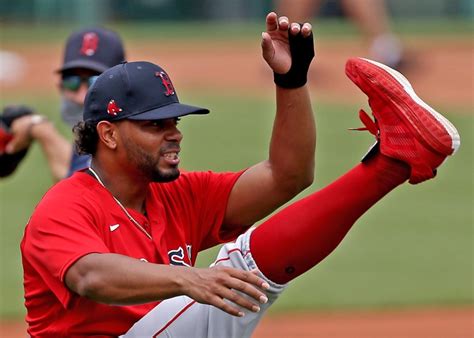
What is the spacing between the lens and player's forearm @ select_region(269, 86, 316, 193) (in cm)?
405

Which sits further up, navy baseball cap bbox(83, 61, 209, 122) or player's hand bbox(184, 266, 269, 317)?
navy baseball cap bbox(83, 61, 209, 122)

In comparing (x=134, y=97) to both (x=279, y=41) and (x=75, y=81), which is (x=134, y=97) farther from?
(x=75, y=81)

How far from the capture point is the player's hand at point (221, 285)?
3.28 meters

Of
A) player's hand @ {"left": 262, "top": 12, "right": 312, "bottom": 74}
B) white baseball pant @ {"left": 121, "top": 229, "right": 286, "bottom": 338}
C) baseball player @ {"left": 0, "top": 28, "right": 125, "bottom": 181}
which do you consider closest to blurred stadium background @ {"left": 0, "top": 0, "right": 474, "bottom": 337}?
baseball player @ {"left": 0, "top": 28, "right": 125, "bottom": 181}

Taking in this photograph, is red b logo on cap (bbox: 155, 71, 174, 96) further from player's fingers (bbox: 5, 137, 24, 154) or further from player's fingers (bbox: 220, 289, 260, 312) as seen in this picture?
player's fingers (bbox: 5, 137, 24, 154)

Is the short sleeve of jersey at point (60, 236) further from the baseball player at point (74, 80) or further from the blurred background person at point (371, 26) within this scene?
the blurred background person at point (371, 26)

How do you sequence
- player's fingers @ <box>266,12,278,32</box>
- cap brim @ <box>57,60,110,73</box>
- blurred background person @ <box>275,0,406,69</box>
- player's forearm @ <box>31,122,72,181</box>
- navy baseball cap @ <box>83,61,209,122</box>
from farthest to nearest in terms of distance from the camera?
blurred background person @ <box>275,0,406,69</box> < player's forearm @ <box>31,122,72,181</box> < cap brim @ <box>57,60,110,73</box> < player's fingers @ <box>266,12,278,32</box> < navy baseball cap @ <box>83,61,209,122</box>

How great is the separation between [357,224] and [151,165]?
266 inches

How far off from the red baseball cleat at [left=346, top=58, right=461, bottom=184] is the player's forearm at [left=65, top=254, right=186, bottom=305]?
84 cm

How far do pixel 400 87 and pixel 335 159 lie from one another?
29.1 feet

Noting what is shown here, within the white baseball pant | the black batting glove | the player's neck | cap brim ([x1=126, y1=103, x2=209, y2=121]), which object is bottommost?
the white baseball pant

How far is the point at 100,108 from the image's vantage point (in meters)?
3.81

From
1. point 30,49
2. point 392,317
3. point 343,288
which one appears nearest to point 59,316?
point 392,317

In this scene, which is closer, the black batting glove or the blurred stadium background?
the black batting glove
